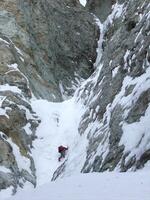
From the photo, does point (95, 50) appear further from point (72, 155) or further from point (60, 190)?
point (60, 190)

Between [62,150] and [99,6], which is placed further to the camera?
[99,6]

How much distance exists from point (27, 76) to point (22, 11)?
20.6 ft

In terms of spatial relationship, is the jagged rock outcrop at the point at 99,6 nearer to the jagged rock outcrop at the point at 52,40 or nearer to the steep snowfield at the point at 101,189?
the jagged rock outcrop at the point at 52,40

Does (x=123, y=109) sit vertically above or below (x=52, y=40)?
above

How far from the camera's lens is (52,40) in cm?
2977

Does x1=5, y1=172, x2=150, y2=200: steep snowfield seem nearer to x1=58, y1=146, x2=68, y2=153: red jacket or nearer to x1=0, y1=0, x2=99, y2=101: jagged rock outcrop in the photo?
x1=58, y1=146, x2=68, y2=153: red jacket

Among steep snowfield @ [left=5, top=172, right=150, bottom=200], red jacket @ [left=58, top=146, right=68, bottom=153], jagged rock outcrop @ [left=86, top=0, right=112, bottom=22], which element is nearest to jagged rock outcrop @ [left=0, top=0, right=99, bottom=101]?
jagged rock outcrop @ [left=86, top=0, right=112, bottom=22]

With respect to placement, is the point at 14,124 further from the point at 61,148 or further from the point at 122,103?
the point at 122,103

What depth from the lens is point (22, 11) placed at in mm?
27703

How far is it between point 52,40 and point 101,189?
923 inches

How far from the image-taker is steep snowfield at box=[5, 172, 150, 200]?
6285 millimetres

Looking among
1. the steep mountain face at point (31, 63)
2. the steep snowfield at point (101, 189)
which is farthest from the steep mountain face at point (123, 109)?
the steep mountain face at point (31, 63)

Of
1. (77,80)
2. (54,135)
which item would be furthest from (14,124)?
(77,80)

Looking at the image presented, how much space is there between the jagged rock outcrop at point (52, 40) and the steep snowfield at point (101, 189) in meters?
14.8
